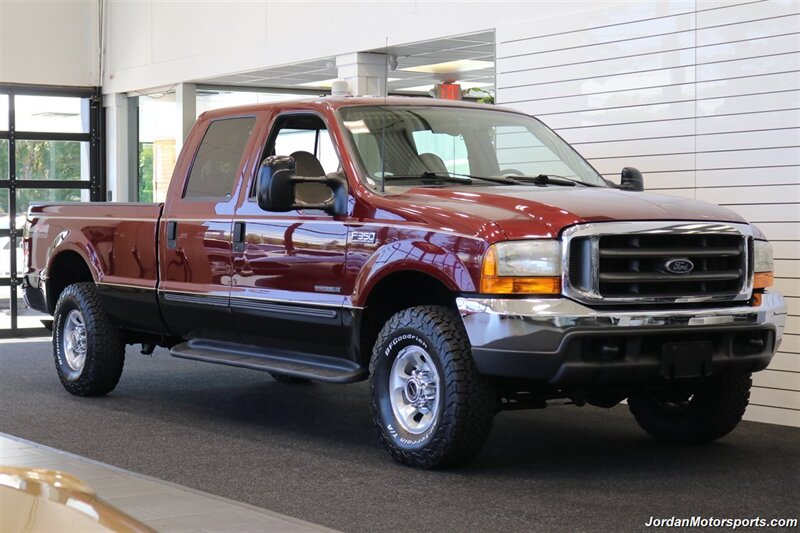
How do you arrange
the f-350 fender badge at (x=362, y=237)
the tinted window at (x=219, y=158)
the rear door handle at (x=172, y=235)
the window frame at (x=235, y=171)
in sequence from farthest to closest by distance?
the rear door handle at (x=172, y=235) < the tinted window at (x=219, y=158) < the window frame at (x=235, y=171) < the f-350 fender badge at (x=362, y=237)

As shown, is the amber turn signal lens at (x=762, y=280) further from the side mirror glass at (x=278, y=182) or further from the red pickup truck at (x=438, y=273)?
the side mirror glass at (x=278, y=182)

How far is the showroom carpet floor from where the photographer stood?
17.1 feet

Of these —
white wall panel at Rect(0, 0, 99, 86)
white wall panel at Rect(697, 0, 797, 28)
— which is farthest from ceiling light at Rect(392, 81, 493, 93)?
white wall panel at Rect(697, 0, 797, 28)

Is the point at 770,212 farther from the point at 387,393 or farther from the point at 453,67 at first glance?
the point at 453,67

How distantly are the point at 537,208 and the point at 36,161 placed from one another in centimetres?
1092

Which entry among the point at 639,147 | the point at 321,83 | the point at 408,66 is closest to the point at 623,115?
the point at 639,147

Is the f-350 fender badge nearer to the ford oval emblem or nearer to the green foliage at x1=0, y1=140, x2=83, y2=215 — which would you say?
the ford oval emblem

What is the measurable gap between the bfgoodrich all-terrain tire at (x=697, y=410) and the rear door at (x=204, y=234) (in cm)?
248

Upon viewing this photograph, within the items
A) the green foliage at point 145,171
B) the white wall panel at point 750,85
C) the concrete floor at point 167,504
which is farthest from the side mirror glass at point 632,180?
the green foliage at point 145,171

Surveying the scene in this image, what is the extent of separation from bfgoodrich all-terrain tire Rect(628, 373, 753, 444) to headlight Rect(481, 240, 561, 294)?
1.10m

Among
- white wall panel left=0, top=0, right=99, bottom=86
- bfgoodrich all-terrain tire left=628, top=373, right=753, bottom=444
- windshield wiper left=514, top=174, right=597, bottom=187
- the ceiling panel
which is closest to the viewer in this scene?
bfgoodrich all-terrain tire left=628, top=373, right=753, bottom=444

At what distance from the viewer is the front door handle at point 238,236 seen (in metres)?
7.15

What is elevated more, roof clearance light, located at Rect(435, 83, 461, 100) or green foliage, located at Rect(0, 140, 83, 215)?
roof clearance light, located at Rect(435, 83, 461, 100)

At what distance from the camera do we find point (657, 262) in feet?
19.1
